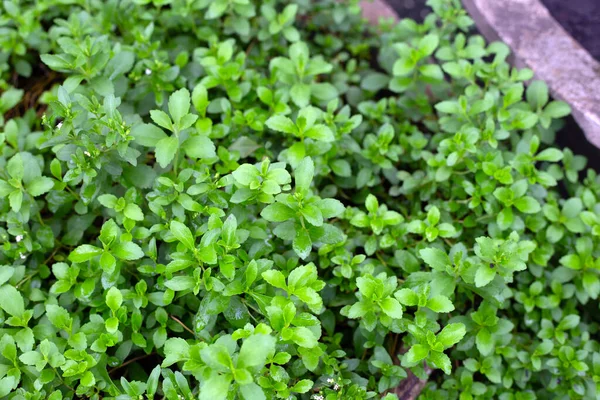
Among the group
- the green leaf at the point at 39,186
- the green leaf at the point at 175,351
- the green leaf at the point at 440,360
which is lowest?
the green leaf at the point at 175,351

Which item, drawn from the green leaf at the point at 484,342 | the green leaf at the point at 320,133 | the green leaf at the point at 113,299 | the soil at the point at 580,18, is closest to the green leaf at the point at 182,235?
the green leaf at the point at 113,299

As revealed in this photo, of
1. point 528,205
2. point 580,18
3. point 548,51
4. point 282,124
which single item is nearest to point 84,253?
point 282,124

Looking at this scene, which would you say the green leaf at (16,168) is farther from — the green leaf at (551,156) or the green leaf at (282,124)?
the green leaf at (551,156)

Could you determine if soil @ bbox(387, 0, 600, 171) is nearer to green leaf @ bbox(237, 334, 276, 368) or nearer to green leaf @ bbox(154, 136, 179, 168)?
green leaf @ bbox(154, 136, 179, 168)

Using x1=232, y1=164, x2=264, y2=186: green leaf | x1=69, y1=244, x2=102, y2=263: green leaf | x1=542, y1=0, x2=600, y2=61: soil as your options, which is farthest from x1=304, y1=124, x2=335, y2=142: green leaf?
x1=542, y1=0, x2=600, y2=61: soil

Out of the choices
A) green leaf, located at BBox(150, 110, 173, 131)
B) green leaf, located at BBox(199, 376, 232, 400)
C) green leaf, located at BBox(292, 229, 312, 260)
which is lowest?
green leaf, located at BBox(199, 376, 232, 400)

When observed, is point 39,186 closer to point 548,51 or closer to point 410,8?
point 548,51
